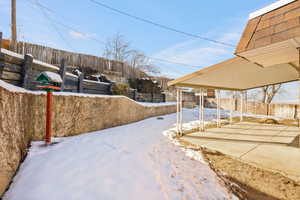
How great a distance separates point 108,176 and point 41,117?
7.50ft

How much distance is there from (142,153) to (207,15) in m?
10.9

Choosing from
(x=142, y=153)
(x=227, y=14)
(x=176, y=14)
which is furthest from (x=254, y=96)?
(x=142, y=153)

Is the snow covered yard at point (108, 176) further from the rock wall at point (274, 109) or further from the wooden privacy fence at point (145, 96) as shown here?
the rock wall at point (274, 109)

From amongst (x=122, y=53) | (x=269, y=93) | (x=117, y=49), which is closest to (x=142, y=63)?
(x=122, y=53)

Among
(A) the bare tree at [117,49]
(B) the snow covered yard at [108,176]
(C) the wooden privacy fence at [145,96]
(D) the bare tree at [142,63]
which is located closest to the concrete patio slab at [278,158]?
(B) the snow covered yard at [108,176]

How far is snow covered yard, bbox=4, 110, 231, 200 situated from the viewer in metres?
1.72

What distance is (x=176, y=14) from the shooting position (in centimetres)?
952

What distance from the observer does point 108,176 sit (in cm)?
207

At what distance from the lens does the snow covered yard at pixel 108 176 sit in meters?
1.72

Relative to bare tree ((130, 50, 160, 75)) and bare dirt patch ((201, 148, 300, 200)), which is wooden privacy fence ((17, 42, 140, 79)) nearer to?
bare tree ((130, 50, 160, 75))

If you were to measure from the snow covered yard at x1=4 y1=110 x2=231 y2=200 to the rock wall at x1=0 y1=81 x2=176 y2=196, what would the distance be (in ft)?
0.82

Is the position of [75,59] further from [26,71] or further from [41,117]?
[41,117]

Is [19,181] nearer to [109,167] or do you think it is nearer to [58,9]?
[109,167]

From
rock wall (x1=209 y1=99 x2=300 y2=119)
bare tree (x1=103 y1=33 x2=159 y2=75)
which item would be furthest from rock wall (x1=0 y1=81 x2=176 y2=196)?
rock wall (x1=209 y1=99 x2=300 y2=119)
